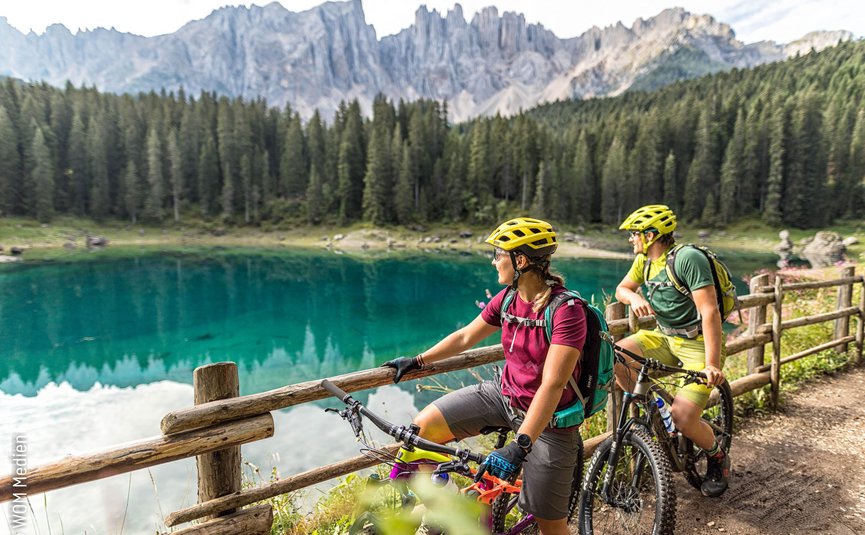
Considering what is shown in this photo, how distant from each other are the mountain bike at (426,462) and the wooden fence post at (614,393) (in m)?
1.85

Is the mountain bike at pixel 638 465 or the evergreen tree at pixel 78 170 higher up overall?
the evergreen tree at pixel 78 170

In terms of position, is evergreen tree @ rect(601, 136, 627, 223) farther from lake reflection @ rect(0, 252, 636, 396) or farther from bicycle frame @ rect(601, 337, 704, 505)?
bicycle frame @ rect(601, 337, 704, 505)

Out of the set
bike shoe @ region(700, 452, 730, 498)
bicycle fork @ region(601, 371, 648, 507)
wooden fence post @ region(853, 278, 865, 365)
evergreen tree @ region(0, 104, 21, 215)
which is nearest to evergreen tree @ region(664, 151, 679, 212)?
wooden fence post @ region(853, 278, 865, 365)

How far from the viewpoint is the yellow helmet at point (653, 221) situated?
4.54 m

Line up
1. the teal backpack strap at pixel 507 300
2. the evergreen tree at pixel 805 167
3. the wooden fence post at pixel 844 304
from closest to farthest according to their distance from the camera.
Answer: the teal backpack strap at pixel 507 300, the wooden fence post at pixel 844 304, the evergreen tree at pixel 805 167

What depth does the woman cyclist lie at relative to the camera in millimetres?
2721

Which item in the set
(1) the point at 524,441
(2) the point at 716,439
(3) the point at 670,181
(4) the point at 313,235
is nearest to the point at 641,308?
(2) the point at 716,439

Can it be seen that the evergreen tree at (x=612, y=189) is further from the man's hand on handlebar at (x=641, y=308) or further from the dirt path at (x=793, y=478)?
the man's hand on handlebar at (x=641, y=308)

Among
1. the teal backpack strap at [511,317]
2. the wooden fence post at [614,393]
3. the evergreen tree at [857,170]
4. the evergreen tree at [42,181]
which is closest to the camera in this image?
the teal backpack strap at [511,317]

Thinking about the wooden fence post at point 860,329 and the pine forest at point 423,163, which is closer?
the wooden fence post at point 860,329

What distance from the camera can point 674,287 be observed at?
4480 mm

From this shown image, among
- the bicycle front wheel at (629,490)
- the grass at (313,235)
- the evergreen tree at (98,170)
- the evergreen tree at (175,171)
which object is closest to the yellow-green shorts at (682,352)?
the bicycle front wheel at (629,490)

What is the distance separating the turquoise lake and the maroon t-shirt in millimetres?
2816

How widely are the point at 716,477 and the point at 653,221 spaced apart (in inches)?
111
